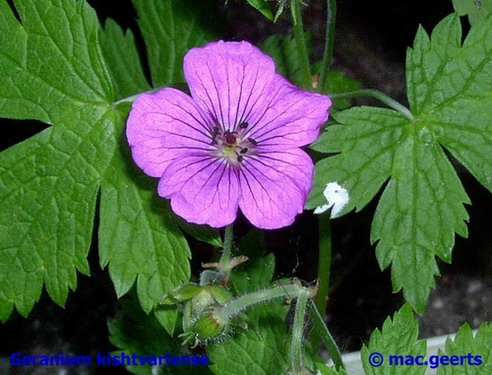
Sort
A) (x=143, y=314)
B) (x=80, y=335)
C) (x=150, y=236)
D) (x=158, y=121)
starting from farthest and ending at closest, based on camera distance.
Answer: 1. (x=80, y=335)
2. (x=143, y=314)
3. (x=150, y=236)
4. (x=158, y=121)

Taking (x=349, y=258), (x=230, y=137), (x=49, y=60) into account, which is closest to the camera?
(x=230, y=137)

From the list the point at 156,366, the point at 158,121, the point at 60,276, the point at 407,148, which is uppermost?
the point at 158,121

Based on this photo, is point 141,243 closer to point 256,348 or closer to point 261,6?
point 256,348

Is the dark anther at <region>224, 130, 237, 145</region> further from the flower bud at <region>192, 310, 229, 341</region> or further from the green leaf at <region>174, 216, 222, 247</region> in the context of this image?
the flower bud at <region>192, 310, 229, 341</region>

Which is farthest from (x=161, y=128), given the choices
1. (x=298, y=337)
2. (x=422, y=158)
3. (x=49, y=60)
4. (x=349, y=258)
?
(x=349, y=258)

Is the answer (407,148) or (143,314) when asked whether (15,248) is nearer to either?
(143,314)

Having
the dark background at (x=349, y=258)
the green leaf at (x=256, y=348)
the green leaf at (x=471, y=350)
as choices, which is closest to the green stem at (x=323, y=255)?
the green leaf at (x=256, y=348)

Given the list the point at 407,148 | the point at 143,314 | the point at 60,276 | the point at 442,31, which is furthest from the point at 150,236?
the point at 442,31
